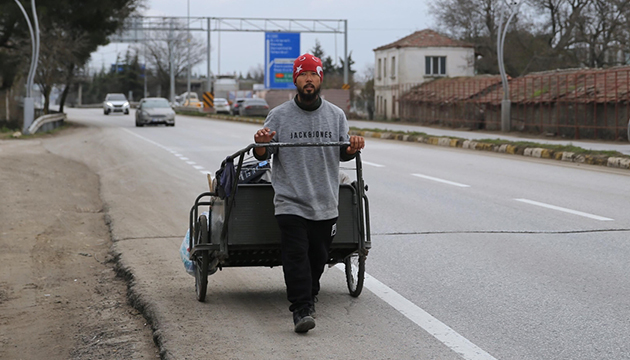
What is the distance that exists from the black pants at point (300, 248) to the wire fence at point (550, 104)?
24.4m

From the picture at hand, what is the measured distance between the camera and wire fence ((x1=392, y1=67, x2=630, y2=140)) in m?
28.8

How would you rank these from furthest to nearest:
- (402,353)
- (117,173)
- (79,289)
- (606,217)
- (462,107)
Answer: (462,107) → (117,173) → (606,217) → (79,289) → (402,353)

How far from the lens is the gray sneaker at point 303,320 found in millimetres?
4961

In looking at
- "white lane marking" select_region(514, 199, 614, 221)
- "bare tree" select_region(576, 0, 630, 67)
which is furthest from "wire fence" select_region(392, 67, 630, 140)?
"white lane marking" select_region(514, 199, 614, 221)

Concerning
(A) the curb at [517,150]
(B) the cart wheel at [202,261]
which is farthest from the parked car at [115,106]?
(B) the cart wheel at [202,261]

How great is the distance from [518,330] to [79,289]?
11.8 ft

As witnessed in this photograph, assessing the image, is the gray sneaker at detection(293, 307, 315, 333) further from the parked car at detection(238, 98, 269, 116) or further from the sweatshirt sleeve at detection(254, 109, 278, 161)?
the parked car at detection(238, 98, 269, 116)

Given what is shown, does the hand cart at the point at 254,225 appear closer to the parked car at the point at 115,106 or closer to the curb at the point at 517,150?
the curb at the point at 517,150

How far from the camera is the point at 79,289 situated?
6926mm

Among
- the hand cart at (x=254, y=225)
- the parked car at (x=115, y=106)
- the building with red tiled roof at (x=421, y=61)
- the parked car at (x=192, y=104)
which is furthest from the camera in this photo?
the parked car at (x=192, y=104)

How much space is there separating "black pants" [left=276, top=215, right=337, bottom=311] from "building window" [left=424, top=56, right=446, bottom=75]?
54.9m

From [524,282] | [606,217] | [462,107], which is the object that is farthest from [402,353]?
[462,107]

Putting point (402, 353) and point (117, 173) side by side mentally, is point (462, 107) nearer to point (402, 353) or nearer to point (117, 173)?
point (117, 173)

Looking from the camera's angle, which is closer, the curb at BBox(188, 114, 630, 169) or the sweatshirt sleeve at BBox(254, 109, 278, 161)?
the sweatshirt sleeve at BBox(254, 109, 278, 161)
